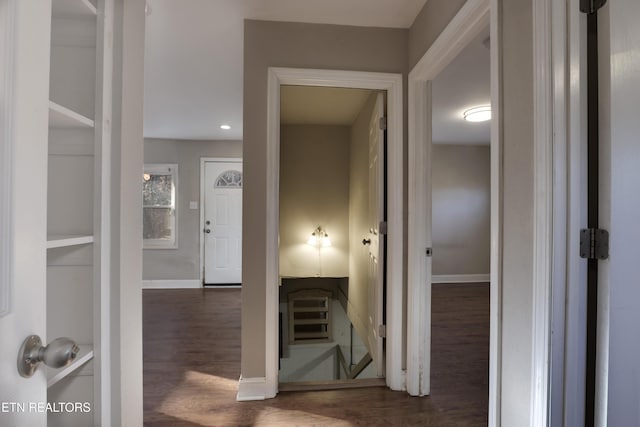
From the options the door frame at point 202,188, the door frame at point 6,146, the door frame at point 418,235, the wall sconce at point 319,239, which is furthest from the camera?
the door frame at point 202,188

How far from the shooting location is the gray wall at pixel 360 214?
2.74 m

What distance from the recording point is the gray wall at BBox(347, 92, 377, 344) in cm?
274

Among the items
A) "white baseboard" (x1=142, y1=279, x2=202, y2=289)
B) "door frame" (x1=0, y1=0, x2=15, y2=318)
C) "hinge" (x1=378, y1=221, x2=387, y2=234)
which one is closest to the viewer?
"door frame" (x1=0, y1=0, x2=15, y2=318)

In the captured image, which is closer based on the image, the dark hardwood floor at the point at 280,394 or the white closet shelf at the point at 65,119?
the white closet shelf at the point at 65,119

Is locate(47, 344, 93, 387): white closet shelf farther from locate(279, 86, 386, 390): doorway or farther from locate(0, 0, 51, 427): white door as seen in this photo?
locate(279, 86, 386, 390): doorway

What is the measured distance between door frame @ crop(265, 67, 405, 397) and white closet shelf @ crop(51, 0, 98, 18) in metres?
1.02

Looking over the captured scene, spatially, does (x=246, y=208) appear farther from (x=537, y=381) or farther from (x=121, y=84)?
(x=537, y=381)

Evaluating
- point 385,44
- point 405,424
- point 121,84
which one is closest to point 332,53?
point 385,44

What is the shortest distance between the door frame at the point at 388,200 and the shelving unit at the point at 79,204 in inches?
38.8

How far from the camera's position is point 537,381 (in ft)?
2.93

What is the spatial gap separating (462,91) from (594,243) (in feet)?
8.46

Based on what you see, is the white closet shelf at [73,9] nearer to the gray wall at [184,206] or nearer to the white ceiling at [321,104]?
the white ceiling at [321,104]

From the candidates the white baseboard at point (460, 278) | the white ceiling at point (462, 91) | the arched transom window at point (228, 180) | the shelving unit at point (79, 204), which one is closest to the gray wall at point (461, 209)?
the white baseboard at point (460, 278)

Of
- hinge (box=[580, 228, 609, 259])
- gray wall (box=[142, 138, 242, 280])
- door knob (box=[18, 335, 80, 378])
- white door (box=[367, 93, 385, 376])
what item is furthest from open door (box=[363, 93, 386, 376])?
gray wall (box=[142, 138, 242, 280])
